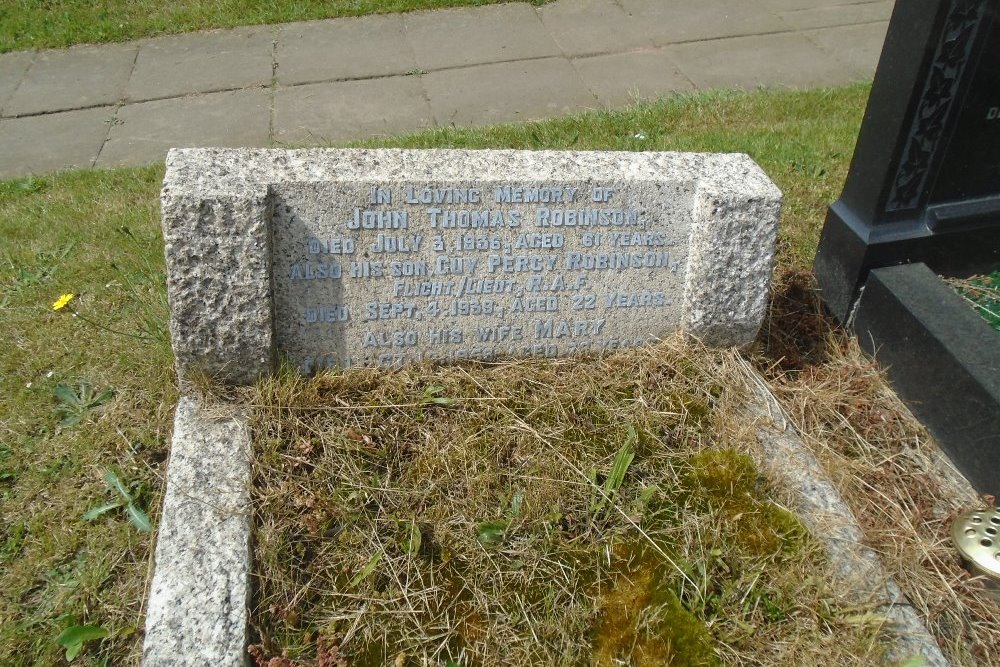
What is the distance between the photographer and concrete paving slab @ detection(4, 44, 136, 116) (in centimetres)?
525

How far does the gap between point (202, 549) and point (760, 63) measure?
4.89 meters

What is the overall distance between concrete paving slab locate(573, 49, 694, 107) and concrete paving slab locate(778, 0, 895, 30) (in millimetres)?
1282

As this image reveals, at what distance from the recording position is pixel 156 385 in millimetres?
2869

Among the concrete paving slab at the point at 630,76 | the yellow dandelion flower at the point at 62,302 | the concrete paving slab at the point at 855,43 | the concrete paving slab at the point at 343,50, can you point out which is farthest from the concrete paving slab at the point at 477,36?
the yellow dandelion flower at the point at 62,302

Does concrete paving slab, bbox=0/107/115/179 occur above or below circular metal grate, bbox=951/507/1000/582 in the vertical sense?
below

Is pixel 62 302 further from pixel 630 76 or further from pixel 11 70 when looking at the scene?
pixel 630 76

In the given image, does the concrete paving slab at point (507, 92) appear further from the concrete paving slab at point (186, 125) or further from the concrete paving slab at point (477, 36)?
the concrete paving slab at point (186, 125)

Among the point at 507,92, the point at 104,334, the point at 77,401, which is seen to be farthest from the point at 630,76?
the point at 77,401

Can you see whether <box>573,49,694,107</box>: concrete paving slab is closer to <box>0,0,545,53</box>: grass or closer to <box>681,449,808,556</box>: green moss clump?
<box>0,0,545,53</box>: grass

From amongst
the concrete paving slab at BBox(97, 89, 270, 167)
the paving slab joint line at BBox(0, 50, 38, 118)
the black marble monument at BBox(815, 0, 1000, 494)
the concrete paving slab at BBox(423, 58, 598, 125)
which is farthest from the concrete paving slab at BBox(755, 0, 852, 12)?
the paving slab joint line at BBox(0, 50, 38, 118)

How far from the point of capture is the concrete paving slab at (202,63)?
5.36 meters

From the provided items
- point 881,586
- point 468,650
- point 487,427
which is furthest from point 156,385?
point 881,586

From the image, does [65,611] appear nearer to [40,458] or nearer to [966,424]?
[40,458]

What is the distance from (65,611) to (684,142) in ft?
11.7
